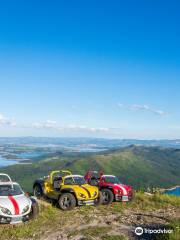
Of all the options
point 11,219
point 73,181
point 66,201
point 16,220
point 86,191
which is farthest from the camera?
point 73,181

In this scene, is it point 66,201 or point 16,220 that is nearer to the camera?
point 16,220

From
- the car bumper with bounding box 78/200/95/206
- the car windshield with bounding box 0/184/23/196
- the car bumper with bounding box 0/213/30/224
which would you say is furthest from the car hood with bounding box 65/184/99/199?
the car bumper with bounding box 0/213/30/224

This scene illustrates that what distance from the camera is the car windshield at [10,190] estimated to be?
14.1 metres

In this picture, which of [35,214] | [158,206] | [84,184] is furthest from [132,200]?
[35,214]

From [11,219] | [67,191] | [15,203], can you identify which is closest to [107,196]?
[67,191]

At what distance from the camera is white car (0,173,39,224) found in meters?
12.5

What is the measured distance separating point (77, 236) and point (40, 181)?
839 centimetres

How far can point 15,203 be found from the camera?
43.1 feet

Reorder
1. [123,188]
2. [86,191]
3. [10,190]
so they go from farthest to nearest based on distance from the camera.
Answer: [123,188]
[86,191]
[10,190]

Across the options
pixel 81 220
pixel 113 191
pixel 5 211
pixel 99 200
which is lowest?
pixel 81 220

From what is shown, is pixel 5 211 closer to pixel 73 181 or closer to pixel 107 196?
pixel 73 181

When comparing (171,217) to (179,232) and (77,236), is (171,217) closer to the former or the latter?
(179,232)

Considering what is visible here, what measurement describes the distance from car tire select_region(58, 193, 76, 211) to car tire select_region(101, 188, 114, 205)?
8.12 ft

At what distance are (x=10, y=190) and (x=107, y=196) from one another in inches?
252
